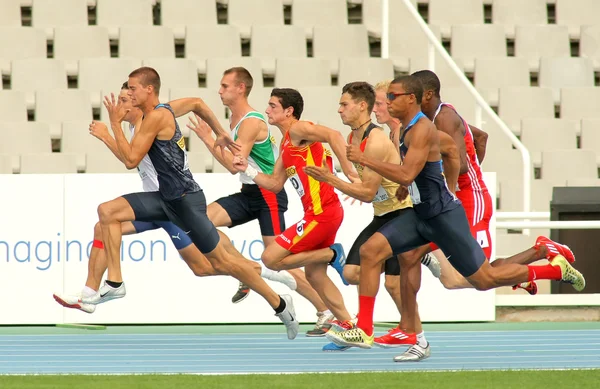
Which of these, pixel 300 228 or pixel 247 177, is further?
pixel 247 177

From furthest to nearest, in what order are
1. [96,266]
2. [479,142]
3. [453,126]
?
[479,142]
[96,266]
[453,126]

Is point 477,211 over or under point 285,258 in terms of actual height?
over

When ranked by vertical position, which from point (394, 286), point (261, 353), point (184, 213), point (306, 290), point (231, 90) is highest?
point (231, 90)

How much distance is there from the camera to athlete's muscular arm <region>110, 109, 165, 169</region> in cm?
905

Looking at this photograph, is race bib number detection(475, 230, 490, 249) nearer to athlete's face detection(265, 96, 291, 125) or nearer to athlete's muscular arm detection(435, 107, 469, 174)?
athlete's muscular arm detection(435, 107, 469, 174)

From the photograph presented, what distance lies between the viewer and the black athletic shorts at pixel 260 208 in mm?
10359

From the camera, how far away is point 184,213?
9.39 m

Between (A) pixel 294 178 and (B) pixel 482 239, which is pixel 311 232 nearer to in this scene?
(A) pixel 294 178

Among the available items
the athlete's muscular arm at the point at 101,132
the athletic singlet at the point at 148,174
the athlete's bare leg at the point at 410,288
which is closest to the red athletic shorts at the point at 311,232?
the athlete's bare leg at the point at 410,288

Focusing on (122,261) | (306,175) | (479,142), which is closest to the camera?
(306,175)

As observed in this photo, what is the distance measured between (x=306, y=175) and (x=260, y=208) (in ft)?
2.68

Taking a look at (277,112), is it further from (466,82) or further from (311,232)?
(466,82)

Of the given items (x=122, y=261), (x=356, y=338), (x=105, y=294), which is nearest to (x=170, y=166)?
(x=105, y=294)

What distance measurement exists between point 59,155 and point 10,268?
112 inches
